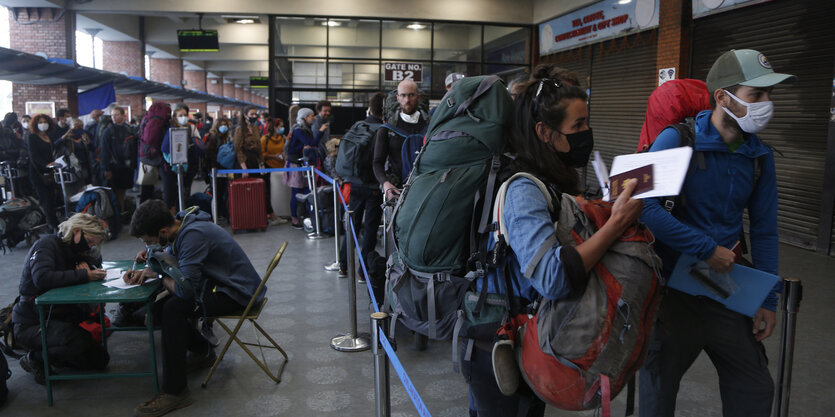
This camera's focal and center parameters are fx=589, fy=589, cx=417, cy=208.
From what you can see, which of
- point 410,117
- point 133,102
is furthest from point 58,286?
point 133,102

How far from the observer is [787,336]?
2.63 metres

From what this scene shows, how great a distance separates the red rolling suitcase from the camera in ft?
30.5

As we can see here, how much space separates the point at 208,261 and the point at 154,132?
551 cm

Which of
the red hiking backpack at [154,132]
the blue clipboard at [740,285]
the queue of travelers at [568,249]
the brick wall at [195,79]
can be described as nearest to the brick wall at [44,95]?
the red hiking backpack at [154,132]

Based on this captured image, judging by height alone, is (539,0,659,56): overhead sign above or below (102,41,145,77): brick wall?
below

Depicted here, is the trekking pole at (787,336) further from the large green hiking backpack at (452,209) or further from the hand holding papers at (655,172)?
the large green hiking backpack at (452,209)

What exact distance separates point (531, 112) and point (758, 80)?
102 cm

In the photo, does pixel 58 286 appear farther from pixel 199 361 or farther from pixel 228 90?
pixel 228 90

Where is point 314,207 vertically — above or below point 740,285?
below

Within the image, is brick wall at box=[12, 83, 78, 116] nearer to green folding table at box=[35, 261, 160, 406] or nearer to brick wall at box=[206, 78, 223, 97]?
green folding table at box=[35, 261, 160, 406]

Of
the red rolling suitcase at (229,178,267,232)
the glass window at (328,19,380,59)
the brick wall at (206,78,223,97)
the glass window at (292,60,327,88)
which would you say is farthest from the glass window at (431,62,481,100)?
the brick wall at (206,78,223,97)

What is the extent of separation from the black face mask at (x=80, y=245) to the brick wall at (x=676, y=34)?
919 centimetres

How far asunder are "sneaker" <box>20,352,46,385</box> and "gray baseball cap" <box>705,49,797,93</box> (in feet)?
14.6

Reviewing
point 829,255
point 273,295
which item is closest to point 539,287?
point 273,295
